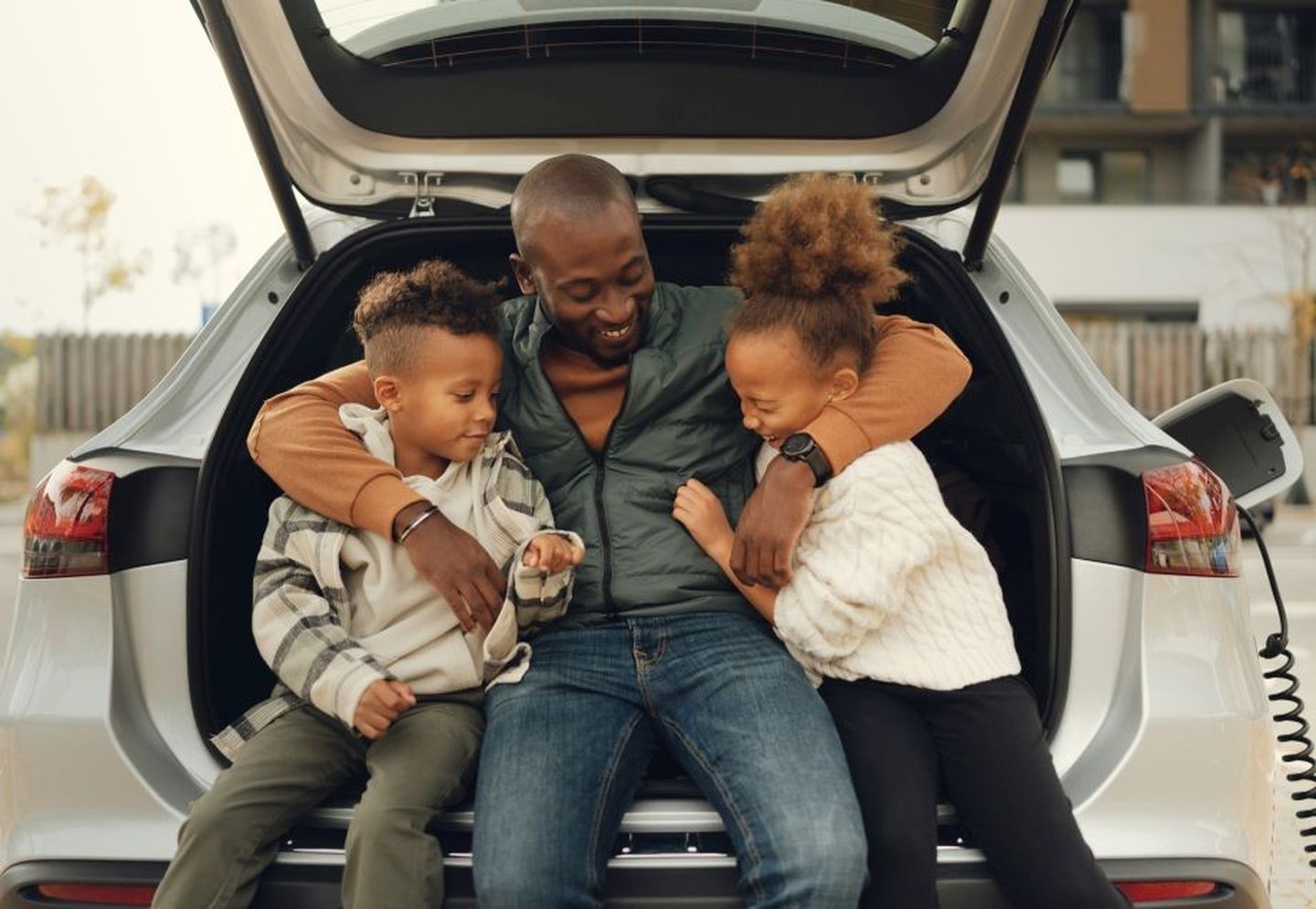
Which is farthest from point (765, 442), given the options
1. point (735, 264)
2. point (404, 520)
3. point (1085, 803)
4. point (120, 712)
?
point (120, 712)

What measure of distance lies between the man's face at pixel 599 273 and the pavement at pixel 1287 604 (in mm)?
1752

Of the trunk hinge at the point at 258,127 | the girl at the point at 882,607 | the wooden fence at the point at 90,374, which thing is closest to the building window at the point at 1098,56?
the wooden fence at the point at 90,374

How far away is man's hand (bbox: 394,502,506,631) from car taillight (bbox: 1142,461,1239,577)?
36.5 inches

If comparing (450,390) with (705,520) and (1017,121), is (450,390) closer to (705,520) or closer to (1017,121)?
(705,520)

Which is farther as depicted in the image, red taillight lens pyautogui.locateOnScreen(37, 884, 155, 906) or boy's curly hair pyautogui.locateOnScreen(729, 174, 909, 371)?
boy's curly hair pyautogui.locateOnScreen(729, 174, 909, 371)

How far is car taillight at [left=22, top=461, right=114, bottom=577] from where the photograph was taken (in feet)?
6.58

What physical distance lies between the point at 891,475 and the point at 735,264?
18.0 inches

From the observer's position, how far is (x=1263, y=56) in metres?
26.1

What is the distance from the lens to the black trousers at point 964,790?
72.2 inches

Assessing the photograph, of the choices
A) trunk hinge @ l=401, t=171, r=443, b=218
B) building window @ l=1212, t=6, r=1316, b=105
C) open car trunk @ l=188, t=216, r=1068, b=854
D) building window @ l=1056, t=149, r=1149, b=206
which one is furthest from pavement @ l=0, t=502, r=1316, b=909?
building window @ l=1212, t=6, r=1316, b=105

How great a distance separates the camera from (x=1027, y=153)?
24906 millimetres

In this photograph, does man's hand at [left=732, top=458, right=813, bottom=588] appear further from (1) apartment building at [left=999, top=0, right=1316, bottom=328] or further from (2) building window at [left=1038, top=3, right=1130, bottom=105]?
(2) building window at [left=1038, top=3, right=1130, bottom=105]

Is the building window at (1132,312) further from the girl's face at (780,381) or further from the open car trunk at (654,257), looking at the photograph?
the girl's face at (780,381)

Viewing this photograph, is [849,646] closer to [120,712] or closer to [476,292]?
[476,292]
